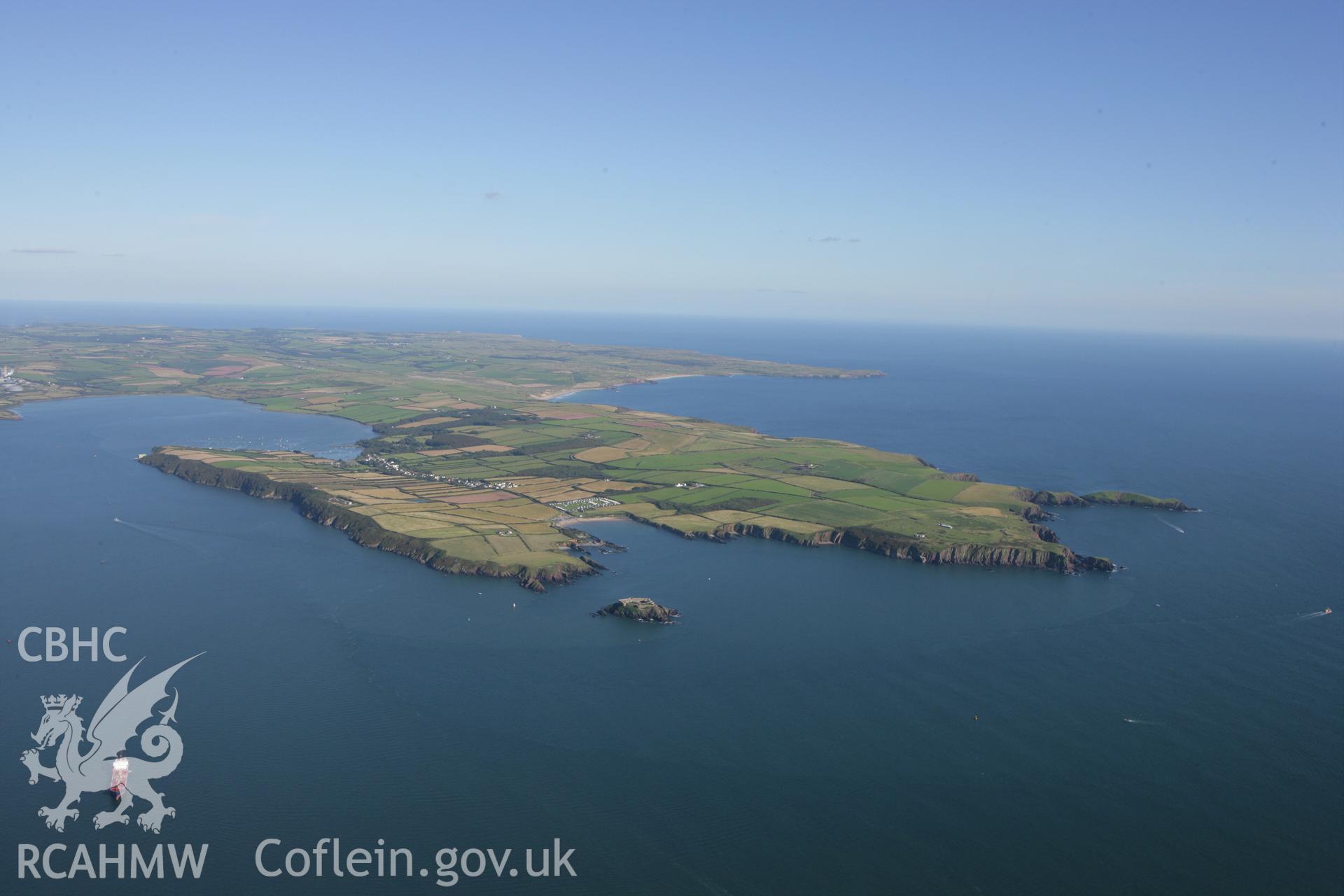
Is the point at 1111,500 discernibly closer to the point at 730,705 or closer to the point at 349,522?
the point at 730,705

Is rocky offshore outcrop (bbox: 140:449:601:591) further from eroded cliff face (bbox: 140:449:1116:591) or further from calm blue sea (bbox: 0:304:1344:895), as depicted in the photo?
calm blue sea (bbox: 0:304:1344:895)

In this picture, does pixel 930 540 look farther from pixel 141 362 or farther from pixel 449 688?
pixel 141 362

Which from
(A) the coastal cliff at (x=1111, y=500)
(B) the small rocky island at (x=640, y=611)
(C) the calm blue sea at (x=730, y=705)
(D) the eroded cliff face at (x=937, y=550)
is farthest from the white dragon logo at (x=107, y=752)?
(A) the coastal cliff at (x=1111, y=500)

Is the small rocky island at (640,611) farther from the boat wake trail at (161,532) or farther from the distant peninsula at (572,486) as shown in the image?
the boat wake trail at (161,532)

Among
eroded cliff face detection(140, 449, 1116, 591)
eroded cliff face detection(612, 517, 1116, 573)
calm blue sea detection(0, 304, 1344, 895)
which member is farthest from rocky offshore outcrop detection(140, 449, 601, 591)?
eroded cliff face detection(612, 517, 1116, 573)

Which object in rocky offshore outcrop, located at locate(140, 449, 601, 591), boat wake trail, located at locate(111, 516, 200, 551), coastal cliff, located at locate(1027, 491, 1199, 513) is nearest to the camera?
rocky offshore outcrop, located at locate(140, 449, 601, 591)

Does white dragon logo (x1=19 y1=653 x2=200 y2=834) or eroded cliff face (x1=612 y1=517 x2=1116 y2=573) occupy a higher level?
eroded cliff face (x1=612 y1=517 x2=1116 y2=573)

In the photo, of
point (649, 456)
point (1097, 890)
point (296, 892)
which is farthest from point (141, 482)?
point (1097, 890)

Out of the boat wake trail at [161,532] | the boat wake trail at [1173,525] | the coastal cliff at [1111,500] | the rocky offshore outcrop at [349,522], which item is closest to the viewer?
the rocky offshore outcrop at [349,522]
